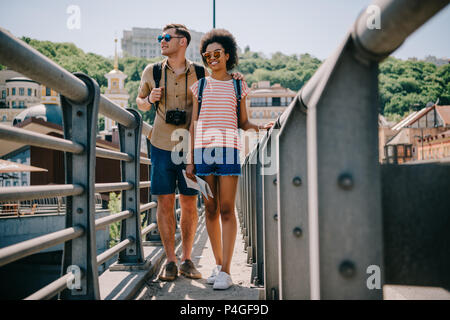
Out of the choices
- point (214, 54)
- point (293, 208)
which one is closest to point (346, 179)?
point (293, 208)

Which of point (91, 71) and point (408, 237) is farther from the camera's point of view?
point (91, 71)

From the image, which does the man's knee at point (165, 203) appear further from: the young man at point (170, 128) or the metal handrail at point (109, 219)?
the metal handrail at point (109, 219)

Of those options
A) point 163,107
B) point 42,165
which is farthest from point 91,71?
point 163,107

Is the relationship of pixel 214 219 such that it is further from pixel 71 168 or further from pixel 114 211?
pixel 114 211

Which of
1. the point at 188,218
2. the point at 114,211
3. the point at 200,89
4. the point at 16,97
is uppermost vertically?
the point at 16,97

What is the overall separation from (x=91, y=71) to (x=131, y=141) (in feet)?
362

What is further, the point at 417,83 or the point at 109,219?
the point at 417,83

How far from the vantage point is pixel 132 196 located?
3607mm

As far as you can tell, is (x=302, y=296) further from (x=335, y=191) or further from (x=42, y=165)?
(x=42, y=165)

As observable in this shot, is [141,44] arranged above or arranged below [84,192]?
above

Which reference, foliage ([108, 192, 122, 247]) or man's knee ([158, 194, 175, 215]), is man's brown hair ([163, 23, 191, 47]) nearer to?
man's knee ([158, 194, 175, 215])

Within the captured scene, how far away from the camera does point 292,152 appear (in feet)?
5.45

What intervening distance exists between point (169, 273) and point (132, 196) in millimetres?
699

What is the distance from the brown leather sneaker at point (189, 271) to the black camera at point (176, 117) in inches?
45.9
